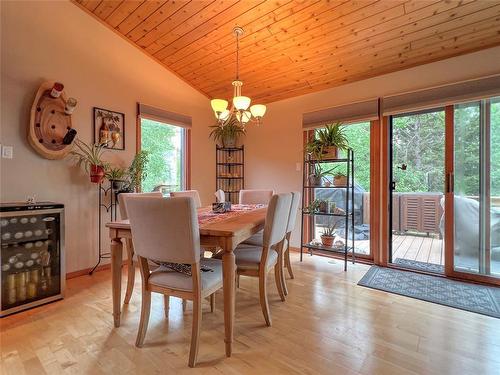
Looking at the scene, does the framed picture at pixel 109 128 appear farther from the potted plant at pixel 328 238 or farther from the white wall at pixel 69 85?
the potted plant at pixel 328 238

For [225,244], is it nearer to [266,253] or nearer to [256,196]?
[266,253]

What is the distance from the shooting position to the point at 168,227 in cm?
143

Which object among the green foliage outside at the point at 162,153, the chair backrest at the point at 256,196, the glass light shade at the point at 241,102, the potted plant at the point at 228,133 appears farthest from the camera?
the potted plant at the point at 228,133

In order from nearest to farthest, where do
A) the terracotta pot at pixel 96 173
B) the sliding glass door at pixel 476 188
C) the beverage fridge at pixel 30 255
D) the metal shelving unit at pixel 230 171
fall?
the beverage fridge at pixel 30 255 < the sliding glass door at pixel 476 188 < the terracotta pot at pixel 96 173 < the metal shelving unit at pixel 230 171

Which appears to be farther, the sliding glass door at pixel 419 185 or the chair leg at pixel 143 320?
the sliding glass door at pixel 419 185

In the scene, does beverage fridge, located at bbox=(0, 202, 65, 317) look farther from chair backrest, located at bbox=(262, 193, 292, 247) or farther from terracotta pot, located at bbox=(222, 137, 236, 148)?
terracotta pot, located at bbox=(222, 137, 236, 148)

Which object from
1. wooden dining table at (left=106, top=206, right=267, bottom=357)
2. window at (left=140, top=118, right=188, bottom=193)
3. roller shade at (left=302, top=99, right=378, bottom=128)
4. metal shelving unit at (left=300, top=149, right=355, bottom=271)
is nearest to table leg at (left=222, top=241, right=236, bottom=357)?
wooden dining table at (left=106, top=206, right=267, bottom=357)

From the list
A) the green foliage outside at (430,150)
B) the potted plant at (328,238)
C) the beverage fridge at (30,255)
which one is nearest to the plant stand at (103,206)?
the beverage fridge at (30,255)

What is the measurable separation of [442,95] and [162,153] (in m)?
3.51

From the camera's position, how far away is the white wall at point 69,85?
7.88 ft

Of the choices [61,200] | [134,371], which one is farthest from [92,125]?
[134,371]

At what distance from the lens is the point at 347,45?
272 centimetres

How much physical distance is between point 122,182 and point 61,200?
607 millimetres

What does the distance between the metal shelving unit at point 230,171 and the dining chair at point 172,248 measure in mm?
2926
